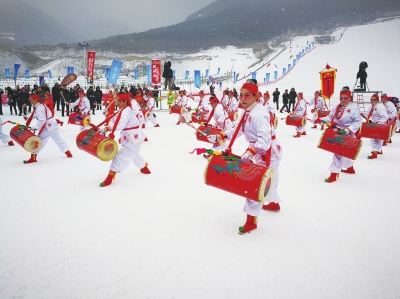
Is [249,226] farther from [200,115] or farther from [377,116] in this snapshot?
[200,115]

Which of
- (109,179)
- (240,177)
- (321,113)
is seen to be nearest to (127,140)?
(109,179)

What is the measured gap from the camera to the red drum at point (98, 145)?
4.03 metres

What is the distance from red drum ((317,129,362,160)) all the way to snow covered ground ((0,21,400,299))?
0.59m

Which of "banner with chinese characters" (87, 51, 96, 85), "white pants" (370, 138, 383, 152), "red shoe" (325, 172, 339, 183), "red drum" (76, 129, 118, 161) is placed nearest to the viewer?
"red drum" (76, 129, 118, 161)

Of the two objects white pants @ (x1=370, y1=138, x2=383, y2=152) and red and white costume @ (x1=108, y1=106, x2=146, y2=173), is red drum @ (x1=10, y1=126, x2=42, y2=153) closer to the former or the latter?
red and white costume @ (x1=108, y1=106, x2=146, y2=173)

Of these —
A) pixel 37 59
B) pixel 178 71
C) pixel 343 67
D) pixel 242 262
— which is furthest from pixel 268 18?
pixel 242 262

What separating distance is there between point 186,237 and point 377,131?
484cm

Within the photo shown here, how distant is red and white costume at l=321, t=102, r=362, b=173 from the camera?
4.40 meters

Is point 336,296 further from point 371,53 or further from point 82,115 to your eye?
point 371,53

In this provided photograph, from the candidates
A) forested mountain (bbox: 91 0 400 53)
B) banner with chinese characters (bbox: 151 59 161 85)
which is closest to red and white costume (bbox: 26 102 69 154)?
banner with chinese characters (bbox: 151 59 161 85)

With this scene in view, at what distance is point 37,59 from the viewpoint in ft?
234

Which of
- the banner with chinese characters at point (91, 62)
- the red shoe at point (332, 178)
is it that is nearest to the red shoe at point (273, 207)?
the red shoe at point (332, 178)

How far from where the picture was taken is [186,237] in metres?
2.91

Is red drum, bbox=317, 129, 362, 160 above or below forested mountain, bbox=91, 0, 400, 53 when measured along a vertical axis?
below
